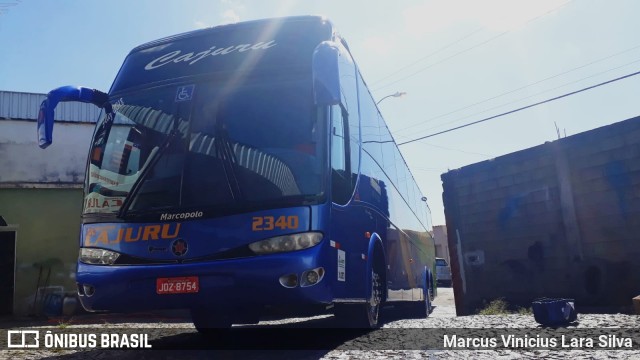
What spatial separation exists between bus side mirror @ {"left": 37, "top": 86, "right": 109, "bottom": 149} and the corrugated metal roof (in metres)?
14.9

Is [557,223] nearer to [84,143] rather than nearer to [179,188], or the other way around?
[179,188]

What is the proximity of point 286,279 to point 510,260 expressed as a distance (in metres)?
9.63

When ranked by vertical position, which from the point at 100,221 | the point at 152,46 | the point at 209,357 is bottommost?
the point at 209,357

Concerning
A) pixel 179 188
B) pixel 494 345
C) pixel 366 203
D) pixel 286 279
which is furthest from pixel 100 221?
pixel 494 345

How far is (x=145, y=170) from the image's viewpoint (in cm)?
500

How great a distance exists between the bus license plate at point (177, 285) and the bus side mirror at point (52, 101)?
187 centimetres

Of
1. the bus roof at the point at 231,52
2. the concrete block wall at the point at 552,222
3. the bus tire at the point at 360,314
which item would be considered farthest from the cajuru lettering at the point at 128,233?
the concrete block wall at the point at 552,222

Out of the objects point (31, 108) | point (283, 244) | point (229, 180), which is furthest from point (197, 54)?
point (31, 108)

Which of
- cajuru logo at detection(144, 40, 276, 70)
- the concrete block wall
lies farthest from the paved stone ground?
the concrete block wall

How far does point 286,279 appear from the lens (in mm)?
4426

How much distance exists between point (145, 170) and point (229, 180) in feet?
2.95

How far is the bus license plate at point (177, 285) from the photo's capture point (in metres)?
4.56

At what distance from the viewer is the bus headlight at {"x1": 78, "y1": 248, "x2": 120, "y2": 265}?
4.85 meters

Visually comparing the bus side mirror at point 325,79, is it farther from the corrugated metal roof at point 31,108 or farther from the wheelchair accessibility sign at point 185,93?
Result: the corrugated metal roof at point 31,108
